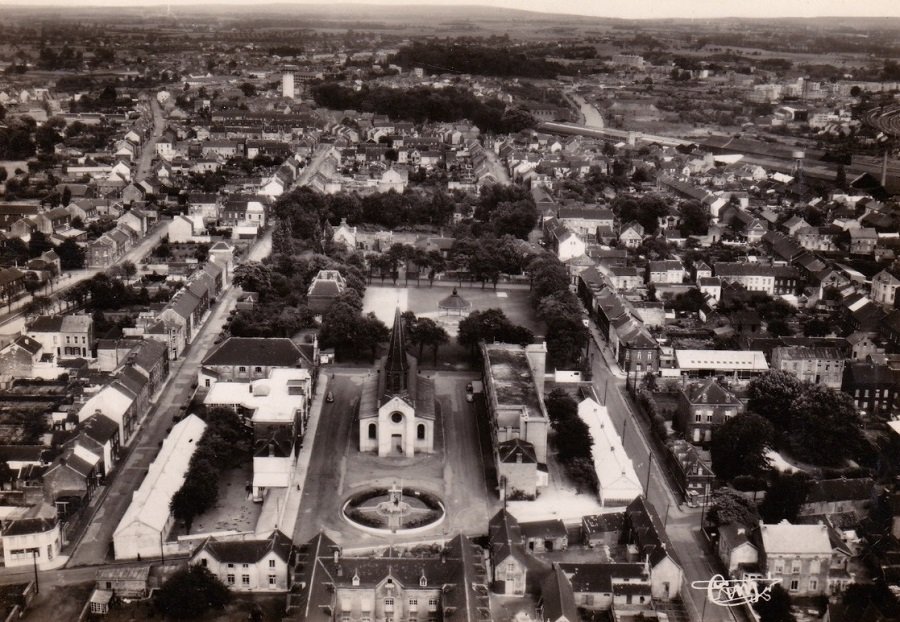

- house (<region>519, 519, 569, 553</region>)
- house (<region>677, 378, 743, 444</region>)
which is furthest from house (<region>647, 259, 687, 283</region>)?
house (<region>519, 519, 569, 553</region>)

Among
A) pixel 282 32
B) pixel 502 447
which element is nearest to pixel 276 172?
pixel 502 447

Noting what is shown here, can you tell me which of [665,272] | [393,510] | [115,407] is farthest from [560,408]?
[665,272]

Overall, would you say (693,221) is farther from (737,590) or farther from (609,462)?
(737,590)

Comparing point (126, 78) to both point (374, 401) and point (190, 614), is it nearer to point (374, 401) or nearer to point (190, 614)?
point (374, 401)

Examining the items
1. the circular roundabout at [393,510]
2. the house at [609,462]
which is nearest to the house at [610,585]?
the house at [609,462]

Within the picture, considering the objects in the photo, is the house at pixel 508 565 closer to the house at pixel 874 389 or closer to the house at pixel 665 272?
the house at pixel 874 389

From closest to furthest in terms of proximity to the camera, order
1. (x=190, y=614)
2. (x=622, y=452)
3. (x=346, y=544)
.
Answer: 1. (x=190, y=614)
2. (x=346, y=544)
3. (x=622, y=452)

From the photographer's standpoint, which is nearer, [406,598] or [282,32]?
[406,598]

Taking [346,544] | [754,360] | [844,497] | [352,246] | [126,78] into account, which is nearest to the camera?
[346,544]
